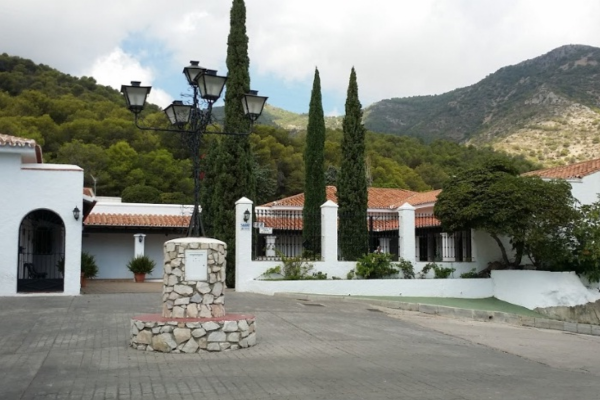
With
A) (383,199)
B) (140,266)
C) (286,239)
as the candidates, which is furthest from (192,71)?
(383,199)

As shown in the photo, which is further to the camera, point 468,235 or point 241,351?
point 468,235

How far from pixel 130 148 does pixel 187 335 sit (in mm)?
33670

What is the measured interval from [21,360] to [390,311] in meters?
9.38

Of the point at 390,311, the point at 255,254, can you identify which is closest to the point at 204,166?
the point at 255,254

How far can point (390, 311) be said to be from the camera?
48.9 ft

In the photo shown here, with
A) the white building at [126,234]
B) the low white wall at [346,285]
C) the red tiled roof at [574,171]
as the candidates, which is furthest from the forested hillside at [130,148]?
the low white wall at [346,285]

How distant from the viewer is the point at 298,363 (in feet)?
26.2

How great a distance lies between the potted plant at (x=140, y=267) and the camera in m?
25.1

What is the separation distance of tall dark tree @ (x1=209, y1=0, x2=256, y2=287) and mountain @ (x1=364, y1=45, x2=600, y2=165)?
44005 mm

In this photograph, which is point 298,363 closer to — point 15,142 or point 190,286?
point 190,286

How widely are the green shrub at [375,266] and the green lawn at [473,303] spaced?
929mm

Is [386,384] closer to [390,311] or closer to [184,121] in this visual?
[184,121]

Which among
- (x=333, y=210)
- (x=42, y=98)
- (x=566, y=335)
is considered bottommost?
(x=566, y=335)

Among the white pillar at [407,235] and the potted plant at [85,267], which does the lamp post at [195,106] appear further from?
the potted plant at [85,267]
